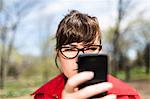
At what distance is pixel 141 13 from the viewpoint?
2530 centimetres

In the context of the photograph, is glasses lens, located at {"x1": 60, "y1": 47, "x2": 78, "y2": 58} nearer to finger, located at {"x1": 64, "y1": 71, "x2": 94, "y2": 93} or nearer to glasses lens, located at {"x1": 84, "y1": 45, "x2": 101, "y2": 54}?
glasses lens, located at {"x1": 84, "y1": 45, "x2": 101, "y2": 54}

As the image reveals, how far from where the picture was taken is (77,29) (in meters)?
1.17

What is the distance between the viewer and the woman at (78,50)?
2.62 feet

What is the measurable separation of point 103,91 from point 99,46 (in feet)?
1.07

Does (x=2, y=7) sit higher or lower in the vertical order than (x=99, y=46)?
higher

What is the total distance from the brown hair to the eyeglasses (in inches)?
1.2

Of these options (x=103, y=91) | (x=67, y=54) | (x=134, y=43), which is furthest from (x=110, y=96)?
(x=134, y=43)

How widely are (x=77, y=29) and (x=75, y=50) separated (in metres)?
0.13

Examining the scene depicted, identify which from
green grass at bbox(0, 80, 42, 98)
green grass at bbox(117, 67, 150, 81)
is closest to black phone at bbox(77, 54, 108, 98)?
green grass at bbox(0, 80, 42, 98)

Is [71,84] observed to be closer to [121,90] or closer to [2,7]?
[121,90]

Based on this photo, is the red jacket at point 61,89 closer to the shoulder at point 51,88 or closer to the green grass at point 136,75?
the shoulder at point 51,88

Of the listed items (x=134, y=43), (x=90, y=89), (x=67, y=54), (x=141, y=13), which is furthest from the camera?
(x=134, y=43)

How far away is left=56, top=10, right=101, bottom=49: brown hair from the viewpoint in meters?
1.12

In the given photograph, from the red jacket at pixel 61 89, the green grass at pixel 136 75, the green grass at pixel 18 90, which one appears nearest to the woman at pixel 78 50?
the red jacket at pixel 61 89
